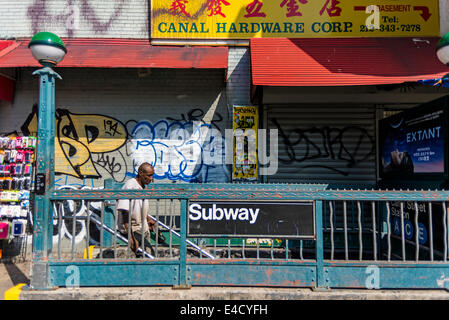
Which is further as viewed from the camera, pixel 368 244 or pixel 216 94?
pixel 216 94

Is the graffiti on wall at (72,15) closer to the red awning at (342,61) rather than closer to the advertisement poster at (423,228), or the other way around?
the red awning at (342,61)

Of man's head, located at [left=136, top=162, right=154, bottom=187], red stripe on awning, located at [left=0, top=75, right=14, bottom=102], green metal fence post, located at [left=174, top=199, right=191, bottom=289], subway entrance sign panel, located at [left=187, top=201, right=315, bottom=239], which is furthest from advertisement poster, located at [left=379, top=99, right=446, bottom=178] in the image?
red stripe on awning, located at [left=0, top=75, right=14, bottom=102]

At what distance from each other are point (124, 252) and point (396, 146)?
17.4 ft

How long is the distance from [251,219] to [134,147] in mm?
4330

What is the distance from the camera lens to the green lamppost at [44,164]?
4.00 m

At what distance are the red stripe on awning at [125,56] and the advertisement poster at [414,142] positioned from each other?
355 cm

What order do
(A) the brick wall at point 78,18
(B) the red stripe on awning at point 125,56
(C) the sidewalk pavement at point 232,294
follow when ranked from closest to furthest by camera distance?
1. (C) the sidewalk pavement at point 232,294
2. (B) the red stripe on awning at point 125,56
3. (A) the brick wall at point 78,18

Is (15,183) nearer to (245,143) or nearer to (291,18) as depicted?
(245,143)

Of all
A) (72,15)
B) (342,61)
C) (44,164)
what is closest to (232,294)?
(44,164)

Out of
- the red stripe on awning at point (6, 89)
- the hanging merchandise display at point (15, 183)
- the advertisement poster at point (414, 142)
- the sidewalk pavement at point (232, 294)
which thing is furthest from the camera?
the red stripe on awning at point (6, 89)

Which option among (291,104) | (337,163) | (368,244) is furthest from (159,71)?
(368,244)

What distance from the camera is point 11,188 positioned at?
644 centimetres

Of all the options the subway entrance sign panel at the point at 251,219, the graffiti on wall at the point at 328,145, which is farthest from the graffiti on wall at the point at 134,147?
the subway entrance sign panel at the point at 251,219

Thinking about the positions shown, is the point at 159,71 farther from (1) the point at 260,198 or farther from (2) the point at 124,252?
(1) the point at 260,198
